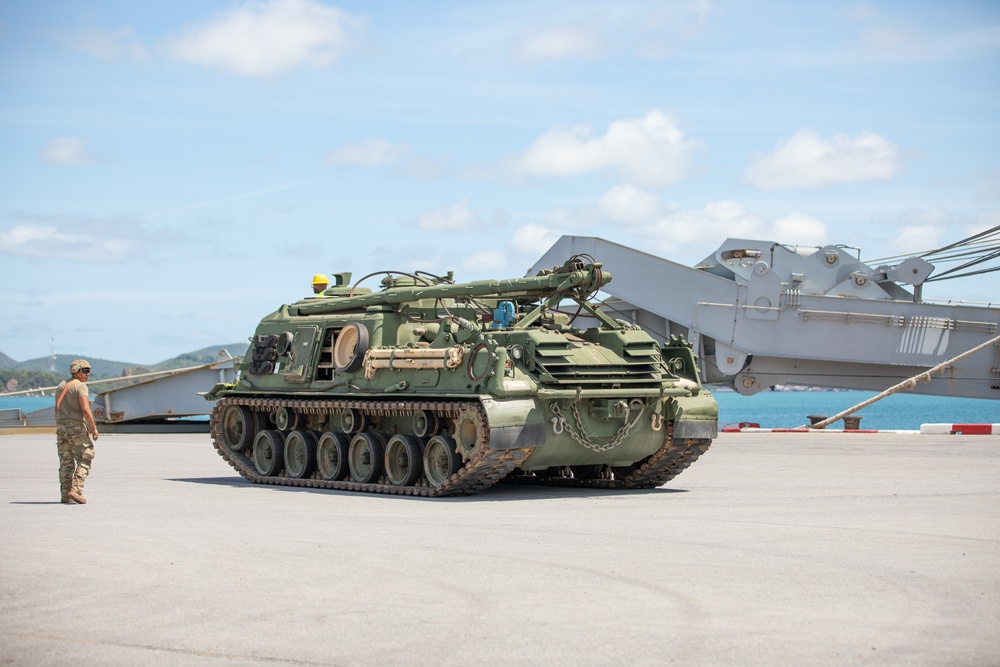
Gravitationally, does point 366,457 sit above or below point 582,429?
below

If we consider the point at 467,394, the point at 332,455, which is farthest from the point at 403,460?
the point at 467,394

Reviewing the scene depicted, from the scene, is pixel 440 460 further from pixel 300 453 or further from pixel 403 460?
pixel 300 453

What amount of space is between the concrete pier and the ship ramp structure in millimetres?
16253

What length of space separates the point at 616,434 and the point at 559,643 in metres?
9.93

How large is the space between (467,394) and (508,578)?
22.8ft

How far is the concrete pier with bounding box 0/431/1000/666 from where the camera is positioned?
7.87 metres

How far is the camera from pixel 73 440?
16.0 meters

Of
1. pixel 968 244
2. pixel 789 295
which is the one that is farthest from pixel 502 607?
pixel 968 244

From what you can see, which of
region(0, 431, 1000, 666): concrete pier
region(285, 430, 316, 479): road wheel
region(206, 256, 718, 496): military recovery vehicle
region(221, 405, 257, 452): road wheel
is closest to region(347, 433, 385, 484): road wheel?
Result: region(206, 256, 718, 496): military recovery vehicle

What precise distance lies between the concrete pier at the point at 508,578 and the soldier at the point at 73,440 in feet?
1.17

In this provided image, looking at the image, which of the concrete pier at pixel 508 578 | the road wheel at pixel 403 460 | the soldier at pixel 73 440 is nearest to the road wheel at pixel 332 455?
the road wheel at pixel 403 460

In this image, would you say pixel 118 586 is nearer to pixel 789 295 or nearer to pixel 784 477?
pixel 784 477

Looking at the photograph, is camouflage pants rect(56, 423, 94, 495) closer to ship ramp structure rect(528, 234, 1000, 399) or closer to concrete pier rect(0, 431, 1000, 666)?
concrete pier rect(0, 431, 1000, 666)

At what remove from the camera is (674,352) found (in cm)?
1950
